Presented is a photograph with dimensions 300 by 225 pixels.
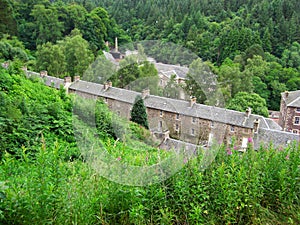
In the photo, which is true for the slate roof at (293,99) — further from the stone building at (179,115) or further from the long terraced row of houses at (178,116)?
the stone building at (179,115)

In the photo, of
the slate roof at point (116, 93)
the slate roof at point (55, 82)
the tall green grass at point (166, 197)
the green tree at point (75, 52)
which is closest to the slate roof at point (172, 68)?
the slate roof at point (116, 93)

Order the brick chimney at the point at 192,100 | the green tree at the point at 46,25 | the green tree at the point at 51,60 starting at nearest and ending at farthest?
the brick chimney at the point at 192,100 < the green tree at the point at 51,60 < the green tree at the point at 46,25

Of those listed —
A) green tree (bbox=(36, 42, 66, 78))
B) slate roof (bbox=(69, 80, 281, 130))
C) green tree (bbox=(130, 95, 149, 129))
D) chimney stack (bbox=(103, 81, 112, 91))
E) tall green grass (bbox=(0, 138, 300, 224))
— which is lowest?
green tree (bbox=(36, 42, 66, 78))

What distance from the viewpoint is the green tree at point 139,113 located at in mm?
4641

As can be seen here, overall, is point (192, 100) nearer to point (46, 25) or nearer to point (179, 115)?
point (179, 115)

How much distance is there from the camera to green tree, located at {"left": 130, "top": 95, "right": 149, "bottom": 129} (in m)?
4.64

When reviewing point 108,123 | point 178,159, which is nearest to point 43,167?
point 178,159

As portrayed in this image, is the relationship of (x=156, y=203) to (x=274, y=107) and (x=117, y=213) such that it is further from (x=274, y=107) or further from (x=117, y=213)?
(x=274, y=107)

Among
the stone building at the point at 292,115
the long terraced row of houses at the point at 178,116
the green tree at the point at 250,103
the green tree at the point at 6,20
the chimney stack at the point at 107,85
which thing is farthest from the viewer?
the green tree at the point at 6,20

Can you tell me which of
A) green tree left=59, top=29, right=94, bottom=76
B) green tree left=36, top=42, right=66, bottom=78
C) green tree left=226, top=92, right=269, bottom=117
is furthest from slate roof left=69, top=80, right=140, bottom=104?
green tree left=226, top=92, right=269, bottom=117

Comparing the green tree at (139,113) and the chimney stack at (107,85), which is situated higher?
the chimney stack at (107,85)

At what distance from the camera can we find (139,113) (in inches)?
188

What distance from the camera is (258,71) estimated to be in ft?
115

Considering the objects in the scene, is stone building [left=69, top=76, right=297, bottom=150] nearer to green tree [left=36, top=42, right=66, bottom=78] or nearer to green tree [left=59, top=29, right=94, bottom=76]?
green tree [left=59, top=29, right=94, bottom=76]
